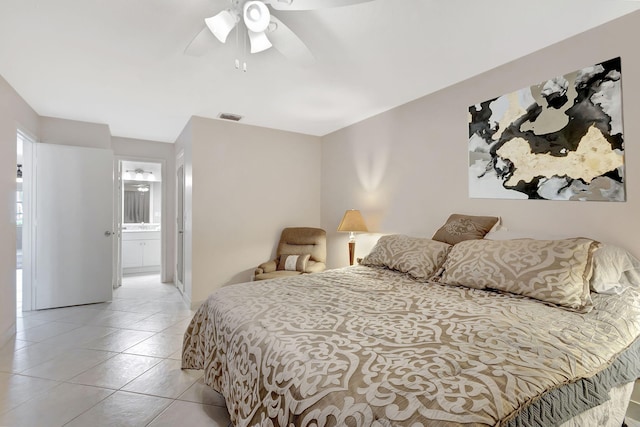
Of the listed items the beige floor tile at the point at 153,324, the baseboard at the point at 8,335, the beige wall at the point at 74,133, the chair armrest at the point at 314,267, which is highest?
the beige wall at the point at 74,133

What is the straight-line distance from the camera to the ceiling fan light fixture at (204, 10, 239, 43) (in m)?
1.59

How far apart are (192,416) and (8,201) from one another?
8.92 feet

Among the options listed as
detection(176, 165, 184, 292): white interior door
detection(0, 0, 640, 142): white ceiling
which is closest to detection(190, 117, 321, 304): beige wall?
detection(0, 0, 640, 142): white ceiling

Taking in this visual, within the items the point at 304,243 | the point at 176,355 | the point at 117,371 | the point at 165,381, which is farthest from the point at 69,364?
the point at 304,243

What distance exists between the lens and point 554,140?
212 cm

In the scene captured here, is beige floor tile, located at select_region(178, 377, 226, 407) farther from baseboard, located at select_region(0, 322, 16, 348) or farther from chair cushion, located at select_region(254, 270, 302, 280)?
baseboard, located at select_region(0, 322, 16, 348)

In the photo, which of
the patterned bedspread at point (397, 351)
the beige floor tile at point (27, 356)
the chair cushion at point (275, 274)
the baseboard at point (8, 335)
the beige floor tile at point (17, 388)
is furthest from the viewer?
the chair cushion at point (275, 274)

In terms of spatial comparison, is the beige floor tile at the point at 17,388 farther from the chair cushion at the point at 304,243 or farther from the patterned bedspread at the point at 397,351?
the chair cushion at the point at 304,243

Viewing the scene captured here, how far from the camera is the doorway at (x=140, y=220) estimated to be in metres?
5.95

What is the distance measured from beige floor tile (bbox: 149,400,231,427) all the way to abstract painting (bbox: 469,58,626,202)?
2.48 metres

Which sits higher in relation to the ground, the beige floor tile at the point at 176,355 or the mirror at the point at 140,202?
the mirror at the point at 140,202

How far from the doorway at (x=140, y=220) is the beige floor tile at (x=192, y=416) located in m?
4.47

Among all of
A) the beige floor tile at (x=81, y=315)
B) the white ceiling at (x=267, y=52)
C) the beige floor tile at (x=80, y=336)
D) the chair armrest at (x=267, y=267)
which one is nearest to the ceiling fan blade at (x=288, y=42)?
the white ceiling at (x=267, y=52)

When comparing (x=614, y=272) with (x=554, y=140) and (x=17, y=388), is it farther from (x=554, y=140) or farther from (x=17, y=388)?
(x=17, y=388)
